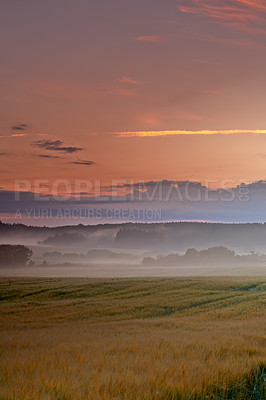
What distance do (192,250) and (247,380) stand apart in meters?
138

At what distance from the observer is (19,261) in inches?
4690

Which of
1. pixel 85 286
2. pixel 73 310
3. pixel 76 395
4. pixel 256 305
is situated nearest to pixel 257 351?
pixel 76 395

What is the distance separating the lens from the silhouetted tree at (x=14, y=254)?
117 meters

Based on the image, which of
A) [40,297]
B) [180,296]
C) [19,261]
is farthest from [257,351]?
[19,261]

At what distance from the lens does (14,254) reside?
118750 mm

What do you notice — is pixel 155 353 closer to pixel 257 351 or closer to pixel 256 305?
pixel 257 351

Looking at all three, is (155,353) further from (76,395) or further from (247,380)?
(76,395)

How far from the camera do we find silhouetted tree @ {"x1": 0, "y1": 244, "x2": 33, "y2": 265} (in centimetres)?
11694

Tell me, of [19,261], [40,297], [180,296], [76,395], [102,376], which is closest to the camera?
[76,395]

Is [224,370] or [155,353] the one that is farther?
[155,353]

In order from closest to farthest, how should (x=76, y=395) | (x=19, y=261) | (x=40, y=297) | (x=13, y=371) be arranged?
(x=76, y=395) → (x=13, y=371) → (x=40, y=297) → (x=19, y=261)

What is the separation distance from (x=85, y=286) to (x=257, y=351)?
146ft

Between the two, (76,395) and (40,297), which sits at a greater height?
(76,395)

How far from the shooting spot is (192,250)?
474 feet
